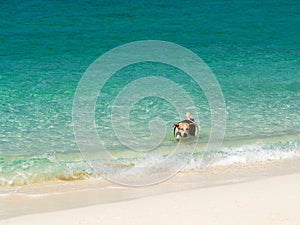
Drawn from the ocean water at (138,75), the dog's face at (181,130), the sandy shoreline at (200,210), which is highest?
the ocean water at (138,75)

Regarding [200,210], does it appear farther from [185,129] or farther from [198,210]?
[185,129]

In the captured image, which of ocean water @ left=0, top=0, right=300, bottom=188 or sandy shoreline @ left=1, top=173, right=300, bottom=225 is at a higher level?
ocean water @ left=0, top=0, right=300, bottom=188

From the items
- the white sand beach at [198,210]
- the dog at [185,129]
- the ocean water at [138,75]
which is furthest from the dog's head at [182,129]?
the white sand beach at [198,210]

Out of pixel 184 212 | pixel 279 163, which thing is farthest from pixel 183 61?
pixel 184 212

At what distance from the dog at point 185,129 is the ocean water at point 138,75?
19 centimetres

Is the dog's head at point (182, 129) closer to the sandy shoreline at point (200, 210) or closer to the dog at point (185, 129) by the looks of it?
the dog at point (185, 129)

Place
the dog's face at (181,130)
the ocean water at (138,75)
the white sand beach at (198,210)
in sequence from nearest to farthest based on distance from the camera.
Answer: the white sand beach at (198,210)
the ocean water at (138,75)
the dog's face at (181,130)

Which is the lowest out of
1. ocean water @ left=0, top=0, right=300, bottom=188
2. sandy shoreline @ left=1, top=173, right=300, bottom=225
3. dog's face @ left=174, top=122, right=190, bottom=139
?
sandy shoreline @ left=1, top=173, right=300, bottom=225

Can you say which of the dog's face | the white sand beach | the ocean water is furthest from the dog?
the white sand beach

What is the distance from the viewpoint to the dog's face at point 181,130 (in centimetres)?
1062

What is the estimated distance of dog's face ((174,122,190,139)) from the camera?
10617 mm

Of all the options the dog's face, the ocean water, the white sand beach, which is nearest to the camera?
the white sand beach

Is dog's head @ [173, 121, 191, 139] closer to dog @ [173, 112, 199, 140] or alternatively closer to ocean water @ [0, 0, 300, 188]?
dog @ [173, 112, 199, 140]

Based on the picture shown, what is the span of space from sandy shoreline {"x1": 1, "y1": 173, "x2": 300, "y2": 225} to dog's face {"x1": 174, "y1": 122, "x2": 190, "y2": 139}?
7.41 ft
